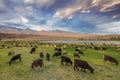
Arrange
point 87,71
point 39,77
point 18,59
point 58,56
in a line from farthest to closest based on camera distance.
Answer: point 58,56, point 18,59, point 87,71, point 39,77

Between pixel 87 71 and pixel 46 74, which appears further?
pixel 87 71

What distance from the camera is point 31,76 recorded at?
18.7 m

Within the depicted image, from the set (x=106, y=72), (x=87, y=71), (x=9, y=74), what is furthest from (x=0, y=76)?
(x=106, y=72)

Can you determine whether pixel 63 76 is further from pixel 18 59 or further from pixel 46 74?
pixel 18 59

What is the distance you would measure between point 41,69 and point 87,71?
509 centimetres

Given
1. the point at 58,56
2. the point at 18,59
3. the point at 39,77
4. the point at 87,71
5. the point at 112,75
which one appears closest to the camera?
the point at 39,77

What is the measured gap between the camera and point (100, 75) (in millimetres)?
19281

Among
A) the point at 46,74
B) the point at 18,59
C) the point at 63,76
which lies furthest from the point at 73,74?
the point at 18,59

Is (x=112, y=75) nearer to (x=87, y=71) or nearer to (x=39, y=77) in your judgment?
(x=87, y=71)

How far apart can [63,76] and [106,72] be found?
509cm

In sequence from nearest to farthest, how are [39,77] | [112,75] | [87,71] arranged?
1. [39,77]
2. [112,75]
3. [87,71]

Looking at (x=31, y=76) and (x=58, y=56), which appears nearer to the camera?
(x=31, y=76)

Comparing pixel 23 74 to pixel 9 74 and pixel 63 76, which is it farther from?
pixel 63 76

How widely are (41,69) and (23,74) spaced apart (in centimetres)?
260
